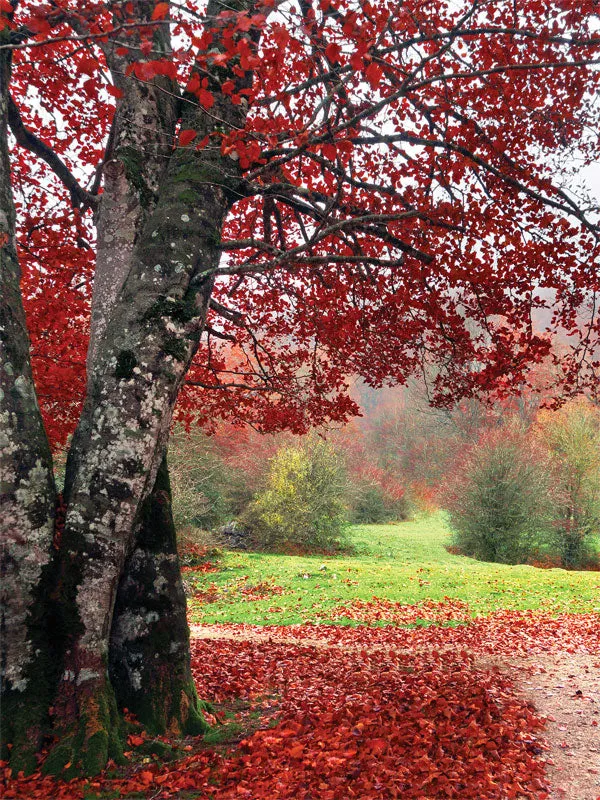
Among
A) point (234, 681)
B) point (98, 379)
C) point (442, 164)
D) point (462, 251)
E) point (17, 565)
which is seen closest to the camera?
point (17, 565)

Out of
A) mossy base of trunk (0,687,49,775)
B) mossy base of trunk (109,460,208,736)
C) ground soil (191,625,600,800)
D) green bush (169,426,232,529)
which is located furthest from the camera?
green bush (169,426,232,529)

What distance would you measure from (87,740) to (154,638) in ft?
2.77

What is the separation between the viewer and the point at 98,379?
4.09 meters

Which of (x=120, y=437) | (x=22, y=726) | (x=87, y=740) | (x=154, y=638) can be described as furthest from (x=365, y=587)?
(x=120, y=437)

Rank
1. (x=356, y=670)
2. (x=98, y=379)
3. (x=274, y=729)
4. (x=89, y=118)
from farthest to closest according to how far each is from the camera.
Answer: (x=89, y=118) < (x=356, y=670) < (x=274, y=729) < (x=98, y=379)

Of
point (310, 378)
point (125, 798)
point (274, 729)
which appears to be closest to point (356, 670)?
point (274, 729)

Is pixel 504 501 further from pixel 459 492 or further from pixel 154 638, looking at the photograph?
pixel 154 638

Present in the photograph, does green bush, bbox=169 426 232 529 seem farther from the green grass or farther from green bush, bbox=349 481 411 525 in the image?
green bush, bbox=349 481 411 525

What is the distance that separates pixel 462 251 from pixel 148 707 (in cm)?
646

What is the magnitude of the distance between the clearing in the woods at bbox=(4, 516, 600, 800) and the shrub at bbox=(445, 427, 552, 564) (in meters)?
9.92

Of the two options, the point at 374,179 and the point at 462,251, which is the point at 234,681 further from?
the point at 374,179

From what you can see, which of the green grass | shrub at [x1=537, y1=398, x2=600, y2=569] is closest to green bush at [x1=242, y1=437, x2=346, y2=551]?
the green grass

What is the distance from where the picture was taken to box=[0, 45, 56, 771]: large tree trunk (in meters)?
3.55

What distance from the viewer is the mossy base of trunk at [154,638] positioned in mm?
4258
